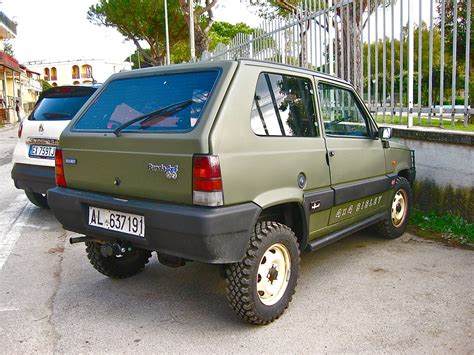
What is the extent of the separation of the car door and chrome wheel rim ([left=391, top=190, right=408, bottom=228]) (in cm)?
42

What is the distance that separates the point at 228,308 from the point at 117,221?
1058 millimetres

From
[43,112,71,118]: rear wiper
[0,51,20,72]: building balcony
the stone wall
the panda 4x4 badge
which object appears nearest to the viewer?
the panda 4x4 badge

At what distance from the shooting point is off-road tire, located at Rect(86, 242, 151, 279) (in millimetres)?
3914

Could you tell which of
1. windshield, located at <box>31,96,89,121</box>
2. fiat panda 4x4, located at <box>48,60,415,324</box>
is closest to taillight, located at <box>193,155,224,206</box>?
fiat panda 4x4, located at <box>48,60,415,324</box>

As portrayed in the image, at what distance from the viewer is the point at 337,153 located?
3.85 metres

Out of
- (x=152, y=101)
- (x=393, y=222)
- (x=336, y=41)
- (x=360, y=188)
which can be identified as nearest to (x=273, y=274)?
(x=360, y=188)

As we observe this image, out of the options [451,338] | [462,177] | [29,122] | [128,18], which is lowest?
[451,338]

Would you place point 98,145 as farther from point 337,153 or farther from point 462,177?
point 462,177

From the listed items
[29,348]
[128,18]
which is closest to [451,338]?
[29,348]

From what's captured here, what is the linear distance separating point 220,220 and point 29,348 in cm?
146

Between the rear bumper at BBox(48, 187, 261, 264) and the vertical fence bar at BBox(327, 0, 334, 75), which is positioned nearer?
the rear bumper at BBox(48, 187, 261, 264)

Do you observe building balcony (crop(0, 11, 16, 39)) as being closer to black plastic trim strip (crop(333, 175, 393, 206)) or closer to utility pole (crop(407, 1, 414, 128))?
utility pole (crop(407, 1, 414, 128))

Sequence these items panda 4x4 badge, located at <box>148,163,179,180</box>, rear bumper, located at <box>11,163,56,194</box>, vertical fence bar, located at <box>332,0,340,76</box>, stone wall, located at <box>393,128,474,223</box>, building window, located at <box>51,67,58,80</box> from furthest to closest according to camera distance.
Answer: building window, located at <box>51,67,58,80</box> → vertical fence bar, located at <box>332,0,340,76</box> → rear bumper, located at <box>11,163,56,194</box> → stone wall, located at <box>393,128,474,223</box> → panda 4x4 badge, located at <box>148,163,179,180</box>

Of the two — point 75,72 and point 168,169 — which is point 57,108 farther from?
Result: point 75,72
